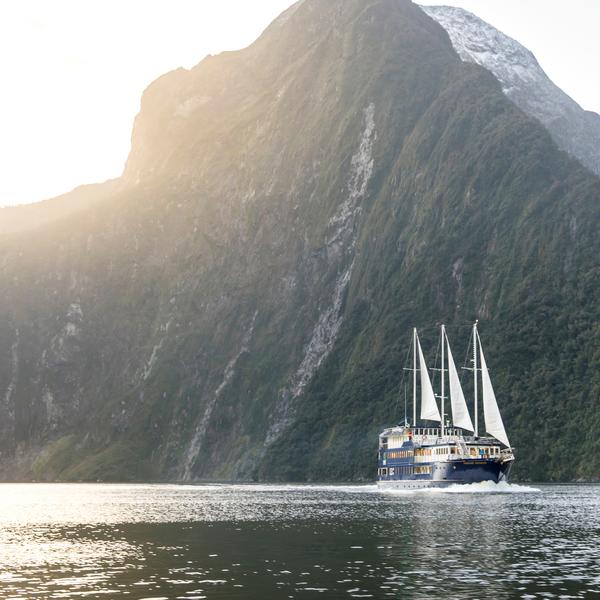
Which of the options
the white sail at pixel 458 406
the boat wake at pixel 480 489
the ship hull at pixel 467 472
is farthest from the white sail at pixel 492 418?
the boat wake at pixel 480 489

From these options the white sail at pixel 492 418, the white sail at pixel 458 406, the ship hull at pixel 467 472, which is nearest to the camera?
the ship hull at pixel 467 472

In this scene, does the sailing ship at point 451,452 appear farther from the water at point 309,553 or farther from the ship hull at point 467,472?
the water at point 309,553

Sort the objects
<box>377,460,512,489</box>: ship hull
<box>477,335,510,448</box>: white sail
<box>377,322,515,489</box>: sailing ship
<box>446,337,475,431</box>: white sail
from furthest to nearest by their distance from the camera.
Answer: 1. <box>446,337,475,431</box>: white sail
2. <box>477,335,510,448</box>: white sail
3. <box>377,322,515,489</box>: sailing ship
4. <box>377,460,512,489</box>: ship hull

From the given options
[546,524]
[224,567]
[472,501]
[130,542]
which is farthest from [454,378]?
[224,567]

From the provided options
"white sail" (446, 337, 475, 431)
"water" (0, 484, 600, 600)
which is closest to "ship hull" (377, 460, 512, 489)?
"white sail" (446, 337, 475, 431)

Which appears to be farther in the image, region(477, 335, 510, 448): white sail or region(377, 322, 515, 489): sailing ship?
region(477, 335, 510, 448): white sail

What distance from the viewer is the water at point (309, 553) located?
165 feet

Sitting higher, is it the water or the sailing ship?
the sailing ship

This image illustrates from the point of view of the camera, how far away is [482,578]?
52656mm

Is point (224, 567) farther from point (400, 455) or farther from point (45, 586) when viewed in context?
point (400, 455)

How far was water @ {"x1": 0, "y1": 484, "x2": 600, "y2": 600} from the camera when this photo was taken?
50188 millimetres

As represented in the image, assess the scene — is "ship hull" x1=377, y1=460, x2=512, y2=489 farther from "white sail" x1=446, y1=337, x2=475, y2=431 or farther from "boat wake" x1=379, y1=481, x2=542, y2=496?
"white sail" x1=446, y1=337, x2=475, y2=431

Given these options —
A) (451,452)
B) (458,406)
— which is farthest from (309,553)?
(458,406)

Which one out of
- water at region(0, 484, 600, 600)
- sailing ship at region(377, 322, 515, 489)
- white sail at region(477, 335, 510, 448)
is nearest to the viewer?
water at region(0, 484, 600, 600)
